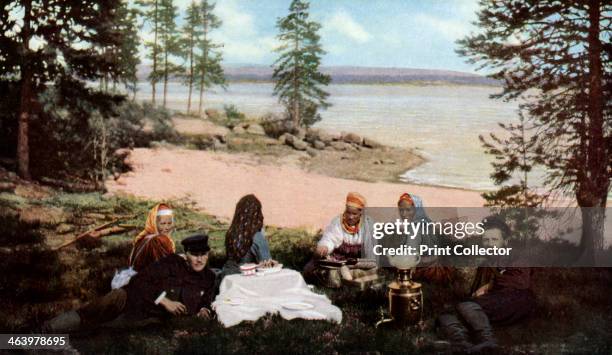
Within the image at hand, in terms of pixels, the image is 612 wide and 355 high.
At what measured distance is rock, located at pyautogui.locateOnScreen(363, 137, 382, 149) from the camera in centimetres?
1112

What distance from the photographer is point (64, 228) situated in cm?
1007

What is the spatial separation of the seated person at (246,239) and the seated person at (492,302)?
2.19 m

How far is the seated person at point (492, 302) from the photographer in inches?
258

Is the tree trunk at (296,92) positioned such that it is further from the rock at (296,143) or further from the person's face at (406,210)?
the person's face at (406,210)

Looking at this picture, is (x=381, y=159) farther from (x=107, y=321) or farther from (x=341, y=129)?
(x=107, y=321)

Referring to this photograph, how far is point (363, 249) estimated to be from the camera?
853 cm

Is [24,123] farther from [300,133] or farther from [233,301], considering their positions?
[233,301]

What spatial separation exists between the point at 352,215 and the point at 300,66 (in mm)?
3581

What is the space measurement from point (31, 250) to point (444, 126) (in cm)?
676

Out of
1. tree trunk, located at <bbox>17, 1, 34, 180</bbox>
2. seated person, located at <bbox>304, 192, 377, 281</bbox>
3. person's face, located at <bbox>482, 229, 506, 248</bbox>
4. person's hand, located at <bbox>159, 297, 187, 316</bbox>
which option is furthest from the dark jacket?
tree trunk, located at <bbox>17, 1, 34, 180</bbox>

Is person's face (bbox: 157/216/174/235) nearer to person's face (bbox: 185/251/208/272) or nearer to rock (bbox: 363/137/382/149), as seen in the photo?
person's face (bbox: 185/251/208/272)

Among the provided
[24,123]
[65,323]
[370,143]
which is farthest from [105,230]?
[370,143]

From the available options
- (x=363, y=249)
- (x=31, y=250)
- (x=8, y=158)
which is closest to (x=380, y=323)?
(x=363, y=249)

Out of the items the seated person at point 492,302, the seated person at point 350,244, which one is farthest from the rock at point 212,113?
the seated person at point 492,302
